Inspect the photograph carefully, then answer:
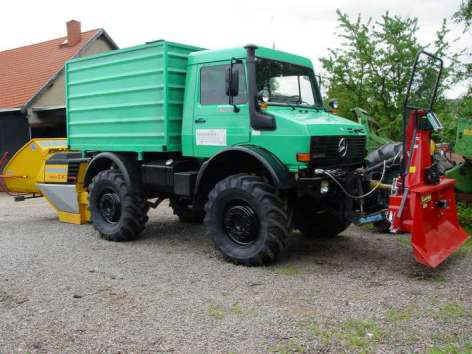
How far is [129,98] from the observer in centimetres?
729

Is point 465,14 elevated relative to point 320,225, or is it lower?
elevated

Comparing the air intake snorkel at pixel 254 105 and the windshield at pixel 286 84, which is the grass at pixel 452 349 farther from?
the windshield at pixel 286 84

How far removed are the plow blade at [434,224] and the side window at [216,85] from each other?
227 centimetres

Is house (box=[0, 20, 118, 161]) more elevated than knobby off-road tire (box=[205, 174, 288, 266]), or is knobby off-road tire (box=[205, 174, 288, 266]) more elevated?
house (box=[0, 20, 118, 161])

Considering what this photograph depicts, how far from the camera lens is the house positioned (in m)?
15.6

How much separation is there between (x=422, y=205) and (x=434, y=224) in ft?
2.15

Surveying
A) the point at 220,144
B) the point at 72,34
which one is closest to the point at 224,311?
the point at 220,144

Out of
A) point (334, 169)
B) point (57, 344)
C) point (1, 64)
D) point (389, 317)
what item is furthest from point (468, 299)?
point (1, 64)

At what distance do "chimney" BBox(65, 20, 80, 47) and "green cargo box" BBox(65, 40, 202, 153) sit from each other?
11868mm

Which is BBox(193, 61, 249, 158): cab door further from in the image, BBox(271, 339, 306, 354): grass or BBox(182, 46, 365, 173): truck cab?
BBox(271, 339, 306, 354): grass

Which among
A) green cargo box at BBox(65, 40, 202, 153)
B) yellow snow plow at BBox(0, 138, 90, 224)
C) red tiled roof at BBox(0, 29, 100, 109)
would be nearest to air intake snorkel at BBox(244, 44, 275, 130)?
green cargo box at BBox(65, 40, 202, 153)

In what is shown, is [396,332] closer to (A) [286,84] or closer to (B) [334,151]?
(B) [334,151]

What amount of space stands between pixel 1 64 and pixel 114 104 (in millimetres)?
15105

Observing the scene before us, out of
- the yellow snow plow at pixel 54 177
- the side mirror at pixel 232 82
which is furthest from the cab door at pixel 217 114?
the yellow snow plow at pixel 54 177
